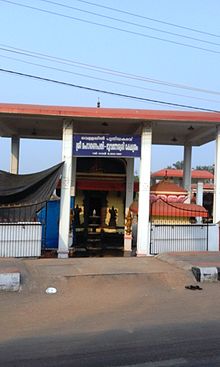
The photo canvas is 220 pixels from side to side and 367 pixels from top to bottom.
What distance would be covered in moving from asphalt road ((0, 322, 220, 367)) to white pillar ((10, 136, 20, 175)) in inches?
542

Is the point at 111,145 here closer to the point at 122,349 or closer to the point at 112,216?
the point at 112,216

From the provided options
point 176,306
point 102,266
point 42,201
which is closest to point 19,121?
point 42,201

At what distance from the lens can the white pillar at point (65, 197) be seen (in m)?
14.9

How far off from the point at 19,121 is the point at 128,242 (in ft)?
19.7

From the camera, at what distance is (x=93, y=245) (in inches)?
762

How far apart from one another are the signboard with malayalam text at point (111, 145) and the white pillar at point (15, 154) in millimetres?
5105

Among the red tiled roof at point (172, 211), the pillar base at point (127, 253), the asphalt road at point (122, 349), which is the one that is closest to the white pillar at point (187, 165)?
the pillar base at point (127, 253)

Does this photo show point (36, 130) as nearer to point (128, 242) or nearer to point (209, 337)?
point (128, 242)

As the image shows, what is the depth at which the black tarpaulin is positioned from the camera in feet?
46.3

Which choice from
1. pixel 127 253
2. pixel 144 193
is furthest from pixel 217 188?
pixel 127 253

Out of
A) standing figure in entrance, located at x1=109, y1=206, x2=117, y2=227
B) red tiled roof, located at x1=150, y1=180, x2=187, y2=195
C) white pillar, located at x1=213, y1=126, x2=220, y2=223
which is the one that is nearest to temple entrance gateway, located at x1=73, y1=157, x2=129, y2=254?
standing figure in entrance, located at x1=109, y1=206, x2=117, y2=227

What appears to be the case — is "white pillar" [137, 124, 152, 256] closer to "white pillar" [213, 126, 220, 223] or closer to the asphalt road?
"white pillar" [213, 126, 220, 223]

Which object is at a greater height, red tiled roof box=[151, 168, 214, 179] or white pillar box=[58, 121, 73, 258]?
red tiled roof box=[151, 168, 214, 179]

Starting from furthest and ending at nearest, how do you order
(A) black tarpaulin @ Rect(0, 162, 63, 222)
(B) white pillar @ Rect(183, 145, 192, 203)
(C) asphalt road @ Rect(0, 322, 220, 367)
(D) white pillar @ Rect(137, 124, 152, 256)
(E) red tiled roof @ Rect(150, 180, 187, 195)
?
(B) white pillar @ Rect(183, 145, 192, 203), (E) red tiled roof @ Rect(150, 180, 187, 195), (D) white pillar @ Rect(137, 124, 152, 256), (A) black tarpaulin @ Rect(0, 162, 63, 222), (C) asphalt road @ Rect(0, 322, 220, 367)
